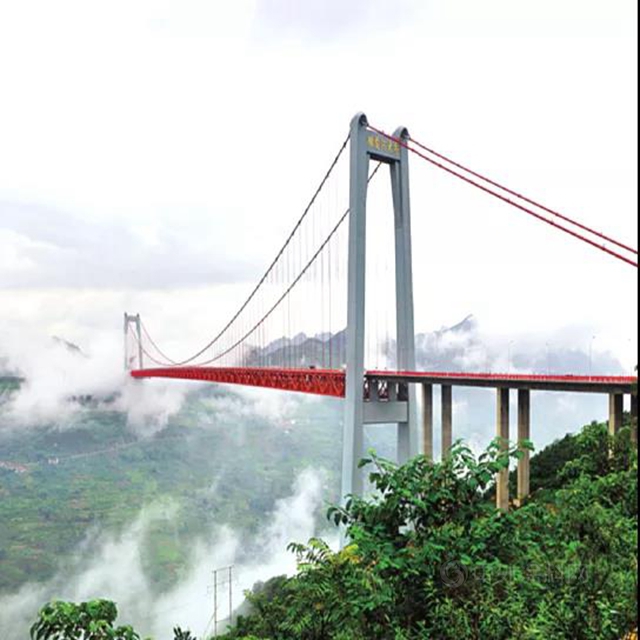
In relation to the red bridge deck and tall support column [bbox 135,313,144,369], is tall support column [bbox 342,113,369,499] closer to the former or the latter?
the red bridge deck

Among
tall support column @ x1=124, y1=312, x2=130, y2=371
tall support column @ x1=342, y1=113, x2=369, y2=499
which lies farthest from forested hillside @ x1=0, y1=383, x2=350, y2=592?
tall support column @ x1=342, y1=113, x2=369, y2=499

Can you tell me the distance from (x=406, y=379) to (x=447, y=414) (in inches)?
99.5

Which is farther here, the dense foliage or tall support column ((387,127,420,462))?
tall support column ((387,127,420,462))

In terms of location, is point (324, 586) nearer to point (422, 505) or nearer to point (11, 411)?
point (422, 505)

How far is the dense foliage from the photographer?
22.3ft

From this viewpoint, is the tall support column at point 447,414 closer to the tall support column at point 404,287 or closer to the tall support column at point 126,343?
the tall support column at point 404,287

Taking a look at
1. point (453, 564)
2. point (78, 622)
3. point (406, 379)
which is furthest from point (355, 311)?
point (78, 622)

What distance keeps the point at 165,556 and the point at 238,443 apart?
46.5 meters

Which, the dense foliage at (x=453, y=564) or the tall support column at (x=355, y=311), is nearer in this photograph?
the dense foliage at (x=453, y=564)

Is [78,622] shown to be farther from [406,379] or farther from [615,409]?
[406,379]

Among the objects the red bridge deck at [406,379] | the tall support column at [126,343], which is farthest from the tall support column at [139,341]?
the red bridge deck at [406,379]

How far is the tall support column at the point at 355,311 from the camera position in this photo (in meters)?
Result: 21.4

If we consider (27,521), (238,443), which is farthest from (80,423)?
(27,521)

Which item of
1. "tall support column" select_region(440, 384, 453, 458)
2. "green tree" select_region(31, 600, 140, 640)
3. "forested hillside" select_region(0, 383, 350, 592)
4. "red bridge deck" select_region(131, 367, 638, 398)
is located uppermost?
"red bridge deck" select_region(131, 367, 638, 398)
